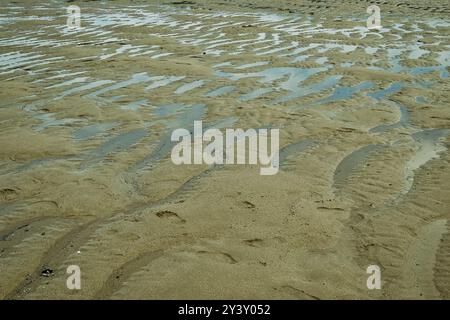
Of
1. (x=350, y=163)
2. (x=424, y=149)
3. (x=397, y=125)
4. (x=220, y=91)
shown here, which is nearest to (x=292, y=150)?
(x=350, y=163)

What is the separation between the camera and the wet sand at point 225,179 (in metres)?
3.77

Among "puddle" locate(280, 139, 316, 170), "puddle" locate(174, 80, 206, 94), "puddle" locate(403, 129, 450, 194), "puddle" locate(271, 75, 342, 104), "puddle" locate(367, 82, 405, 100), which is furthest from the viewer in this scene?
"puddle" locate(174, 80, 206, 94)

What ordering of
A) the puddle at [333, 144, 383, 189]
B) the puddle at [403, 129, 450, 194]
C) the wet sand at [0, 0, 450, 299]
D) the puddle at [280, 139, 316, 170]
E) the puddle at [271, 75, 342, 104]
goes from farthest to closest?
the puddle at [271, 75, 342, 104] < the puddle at [280, 139, 316, 170] < the puddle at [403, 129, 450, 194] < the puddle at [333, 144, 383, 189] < the wet sand at [0, 0, 450, 299]

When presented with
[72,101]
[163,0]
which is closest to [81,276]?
[72,101]

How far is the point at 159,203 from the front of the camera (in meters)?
4.84

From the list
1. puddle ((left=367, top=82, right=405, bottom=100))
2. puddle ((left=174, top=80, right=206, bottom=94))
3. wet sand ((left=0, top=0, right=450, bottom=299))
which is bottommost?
wet sand ((left=0, top=0, right=450, bottom=299))

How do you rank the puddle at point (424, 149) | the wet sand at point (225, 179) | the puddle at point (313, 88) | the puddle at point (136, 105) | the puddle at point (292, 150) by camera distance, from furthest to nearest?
the puddle at point (313, 88)
the puddle at point (136, 105)
the puddle at point (292, 150)
the puddle at point (424, 149)
the wet sand at point (225, 179)

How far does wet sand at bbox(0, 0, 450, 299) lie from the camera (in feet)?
12.4

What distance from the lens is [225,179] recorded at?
533 cm

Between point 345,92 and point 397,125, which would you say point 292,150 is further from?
point 345,92

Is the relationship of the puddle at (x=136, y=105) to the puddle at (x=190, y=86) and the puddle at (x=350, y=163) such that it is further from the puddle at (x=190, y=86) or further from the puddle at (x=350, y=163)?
the puddle at (x=350, y=163)

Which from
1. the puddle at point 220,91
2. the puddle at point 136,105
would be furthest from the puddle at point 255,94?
the puddle at point 136,105

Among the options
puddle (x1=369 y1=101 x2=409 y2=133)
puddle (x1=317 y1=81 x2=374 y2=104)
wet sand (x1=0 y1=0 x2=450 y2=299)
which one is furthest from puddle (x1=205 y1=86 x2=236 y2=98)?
Answer: puddle (x1=369 y1=101 x2=409 y2=133)

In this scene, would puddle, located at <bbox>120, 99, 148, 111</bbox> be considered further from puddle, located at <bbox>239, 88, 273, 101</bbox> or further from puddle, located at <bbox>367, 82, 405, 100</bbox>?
puddle, located at <bbox>367, 82, 405, 100</bbox>
